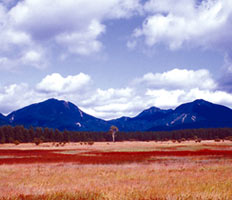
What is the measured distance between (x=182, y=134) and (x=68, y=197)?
600 ft

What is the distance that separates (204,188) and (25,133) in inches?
5594

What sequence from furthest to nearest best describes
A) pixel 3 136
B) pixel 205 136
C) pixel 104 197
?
pixel 205 136, pixel 3 136, pixel 104 197

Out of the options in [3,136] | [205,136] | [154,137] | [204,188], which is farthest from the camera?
[154,137]

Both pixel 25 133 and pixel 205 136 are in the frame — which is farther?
pixel 205 136

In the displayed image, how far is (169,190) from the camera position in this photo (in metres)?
13.2

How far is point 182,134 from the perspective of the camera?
187500 millimetres

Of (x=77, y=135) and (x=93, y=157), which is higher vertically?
(x=77, y=135)

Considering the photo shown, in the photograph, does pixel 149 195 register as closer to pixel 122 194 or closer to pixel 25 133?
pixel 122 194

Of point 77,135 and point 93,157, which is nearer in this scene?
point 93,157

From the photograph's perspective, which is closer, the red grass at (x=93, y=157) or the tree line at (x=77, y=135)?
the red grass at (x=93, y=157)

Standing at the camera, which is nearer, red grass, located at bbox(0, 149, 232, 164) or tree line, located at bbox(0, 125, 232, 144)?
red grass, located at bbox(0, 149, 232, 164)

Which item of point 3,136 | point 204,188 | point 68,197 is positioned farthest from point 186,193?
point 3,136

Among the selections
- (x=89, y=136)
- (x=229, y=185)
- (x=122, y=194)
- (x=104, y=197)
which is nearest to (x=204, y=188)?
(x=229, y=185)

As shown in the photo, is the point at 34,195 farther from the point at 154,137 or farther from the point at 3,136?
the point at 154,137
